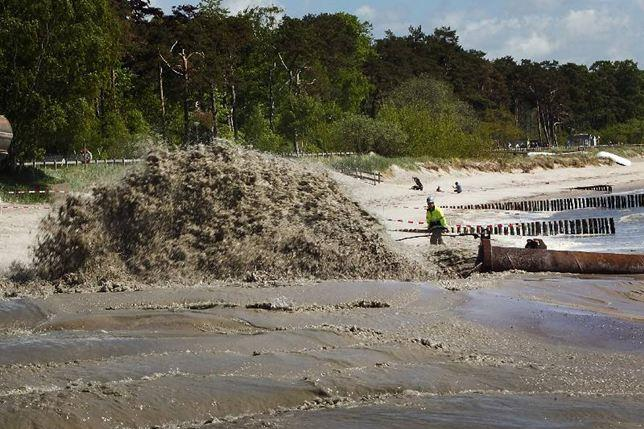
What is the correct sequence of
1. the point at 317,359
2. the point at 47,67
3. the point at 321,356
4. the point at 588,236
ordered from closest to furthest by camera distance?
the point at 317,359
the point at 321,356
the point at 588,236
the point at 47,67

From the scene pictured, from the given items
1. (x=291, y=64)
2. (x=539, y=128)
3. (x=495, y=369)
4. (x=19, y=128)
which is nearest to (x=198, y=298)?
(x=495, y=369)

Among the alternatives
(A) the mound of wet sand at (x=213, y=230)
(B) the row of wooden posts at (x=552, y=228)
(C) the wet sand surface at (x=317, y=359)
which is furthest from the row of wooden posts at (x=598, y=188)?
(C) the wet sand surface at (x=317, y=359)

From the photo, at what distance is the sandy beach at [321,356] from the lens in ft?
21.6

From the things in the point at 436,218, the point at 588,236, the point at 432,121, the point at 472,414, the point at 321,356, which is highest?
the point at 432,121

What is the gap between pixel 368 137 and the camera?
6662 cm

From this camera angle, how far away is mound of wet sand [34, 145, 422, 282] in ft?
44.4

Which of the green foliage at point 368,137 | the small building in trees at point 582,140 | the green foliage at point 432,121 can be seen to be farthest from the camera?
the small building in trees at point 582,140

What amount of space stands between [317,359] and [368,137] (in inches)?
2325

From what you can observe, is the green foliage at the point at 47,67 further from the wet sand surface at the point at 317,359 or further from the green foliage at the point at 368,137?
the green foliage at the point at 368,137

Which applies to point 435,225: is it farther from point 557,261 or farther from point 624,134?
point 624,134

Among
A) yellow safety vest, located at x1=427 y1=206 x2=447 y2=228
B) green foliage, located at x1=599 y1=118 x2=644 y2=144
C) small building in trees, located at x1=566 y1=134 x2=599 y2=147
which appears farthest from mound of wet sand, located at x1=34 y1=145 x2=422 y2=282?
green foliage, located at x1=599 y1=118 x2=644 y2=144

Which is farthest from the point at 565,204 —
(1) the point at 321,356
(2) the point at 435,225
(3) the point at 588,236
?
(1) the point at 321,356

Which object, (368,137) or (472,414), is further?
(368,137)

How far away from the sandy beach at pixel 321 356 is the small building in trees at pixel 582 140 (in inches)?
4514
